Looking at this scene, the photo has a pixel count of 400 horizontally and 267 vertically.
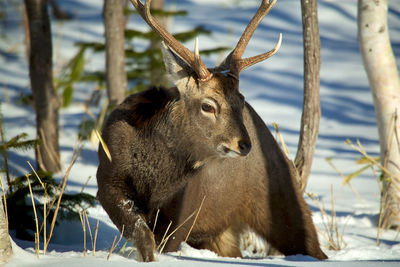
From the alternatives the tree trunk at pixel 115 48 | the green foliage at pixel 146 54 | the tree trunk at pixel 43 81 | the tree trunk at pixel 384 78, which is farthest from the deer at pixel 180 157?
the green foliage at pixel 146 54

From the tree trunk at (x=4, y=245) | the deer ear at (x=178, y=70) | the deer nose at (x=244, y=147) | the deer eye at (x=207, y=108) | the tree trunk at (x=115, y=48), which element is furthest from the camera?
the tree trunk at (x=115, y=48)

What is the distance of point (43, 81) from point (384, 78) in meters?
4.48

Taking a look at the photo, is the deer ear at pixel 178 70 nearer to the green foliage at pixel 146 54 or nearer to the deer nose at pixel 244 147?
the deer nose at pixel 244 147

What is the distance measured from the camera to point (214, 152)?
406cm

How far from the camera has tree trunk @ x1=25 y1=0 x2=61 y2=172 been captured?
21.2 feet

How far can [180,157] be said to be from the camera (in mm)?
4184

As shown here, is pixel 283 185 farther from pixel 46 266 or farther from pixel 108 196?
pixel 46 266

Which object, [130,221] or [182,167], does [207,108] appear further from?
[130,221]

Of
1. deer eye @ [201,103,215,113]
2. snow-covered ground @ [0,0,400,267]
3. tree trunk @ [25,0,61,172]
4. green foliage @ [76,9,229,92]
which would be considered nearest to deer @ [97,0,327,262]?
deer eye @ [201,103,215,113]

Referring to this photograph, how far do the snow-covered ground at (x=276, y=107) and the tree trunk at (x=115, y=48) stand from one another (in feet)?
4.42

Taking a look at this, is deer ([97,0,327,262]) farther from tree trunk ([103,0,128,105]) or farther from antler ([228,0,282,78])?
tree trunk ([103,0,128,105])

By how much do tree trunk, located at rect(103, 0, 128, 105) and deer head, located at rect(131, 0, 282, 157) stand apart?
9.46ft

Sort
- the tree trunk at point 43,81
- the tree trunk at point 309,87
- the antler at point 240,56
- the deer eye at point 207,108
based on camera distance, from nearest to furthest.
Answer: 1. the deer eye at point 207,108
2. the antler at point 240,56
3. the tree trunk at point 309,87
4. the tree trunk at point 43,81

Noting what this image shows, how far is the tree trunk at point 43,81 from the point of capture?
6453 millimetres
